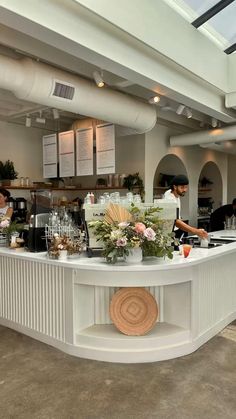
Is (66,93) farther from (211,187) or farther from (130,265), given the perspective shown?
(211,187)

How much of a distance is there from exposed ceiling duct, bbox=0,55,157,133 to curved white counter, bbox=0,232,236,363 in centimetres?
165

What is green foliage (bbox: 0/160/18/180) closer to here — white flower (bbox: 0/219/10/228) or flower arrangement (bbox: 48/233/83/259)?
white flower (bbox: 0/219/10/228)

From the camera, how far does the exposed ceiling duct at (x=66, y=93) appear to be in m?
3.40

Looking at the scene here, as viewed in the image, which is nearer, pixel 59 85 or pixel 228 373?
pixel 228 373

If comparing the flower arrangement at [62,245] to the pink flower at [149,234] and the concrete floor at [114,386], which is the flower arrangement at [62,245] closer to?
the pink flower at [149,234]

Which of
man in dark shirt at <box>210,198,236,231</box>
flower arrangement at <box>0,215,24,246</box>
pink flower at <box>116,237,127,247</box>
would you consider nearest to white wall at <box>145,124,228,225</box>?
man in dark shirt at <box>210,198,236,231</box>

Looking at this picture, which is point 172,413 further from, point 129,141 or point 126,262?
point 129,141

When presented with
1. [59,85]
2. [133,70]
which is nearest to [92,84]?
[59,85]

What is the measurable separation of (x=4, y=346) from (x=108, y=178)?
12.6ft

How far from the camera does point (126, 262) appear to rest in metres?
2.93

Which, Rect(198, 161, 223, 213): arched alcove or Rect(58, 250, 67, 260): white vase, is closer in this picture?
Rect(58, 250, 67, 260): white vase

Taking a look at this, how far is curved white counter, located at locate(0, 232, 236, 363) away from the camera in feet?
9.43

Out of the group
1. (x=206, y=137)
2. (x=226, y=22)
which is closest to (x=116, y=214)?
(x=226, y=22)

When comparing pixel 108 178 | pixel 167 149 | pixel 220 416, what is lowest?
pixel 220 416
